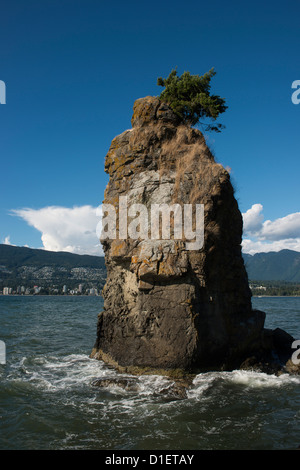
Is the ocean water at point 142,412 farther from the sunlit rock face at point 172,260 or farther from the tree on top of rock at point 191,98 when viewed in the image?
the tree on top of rock at point 191,98

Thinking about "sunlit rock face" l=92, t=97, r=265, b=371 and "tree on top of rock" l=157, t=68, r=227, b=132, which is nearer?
"sunlit rock face" l=92, t=97, r=265, b=371

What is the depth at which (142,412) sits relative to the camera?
941 cm

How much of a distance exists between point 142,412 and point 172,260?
5.53 meters

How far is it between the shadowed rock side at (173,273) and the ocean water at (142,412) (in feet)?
3.58

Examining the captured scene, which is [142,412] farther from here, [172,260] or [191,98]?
[191,98]

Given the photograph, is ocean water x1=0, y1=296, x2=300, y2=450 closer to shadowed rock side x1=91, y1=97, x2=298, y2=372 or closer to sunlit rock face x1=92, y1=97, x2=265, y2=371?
shadowed rock side x1=91, y1=97, x2=298, y2=372

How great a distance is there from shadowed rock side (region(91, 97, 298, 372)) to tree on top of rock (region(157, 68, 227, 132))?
77 cm

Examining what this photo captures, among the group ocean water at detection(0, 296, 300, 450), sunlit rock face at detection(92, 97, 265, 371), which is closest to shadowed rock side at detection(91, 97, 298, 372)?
sunlit rock face at detection(92, 97, 265, 371)

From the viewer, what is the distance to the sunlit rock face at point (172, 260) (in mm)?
13016

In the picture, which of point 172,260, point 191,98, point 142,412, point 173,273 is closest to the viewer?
point 142,412

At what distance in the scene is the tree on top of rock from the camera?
52.7 ft

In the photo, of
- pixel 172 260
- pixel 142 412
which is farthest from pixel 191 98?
pixel 142 412

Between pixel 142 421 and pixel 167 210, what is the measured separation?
8.00 metres

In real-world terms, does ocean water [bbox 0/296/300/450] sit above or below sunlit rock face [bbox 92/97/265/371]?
below
